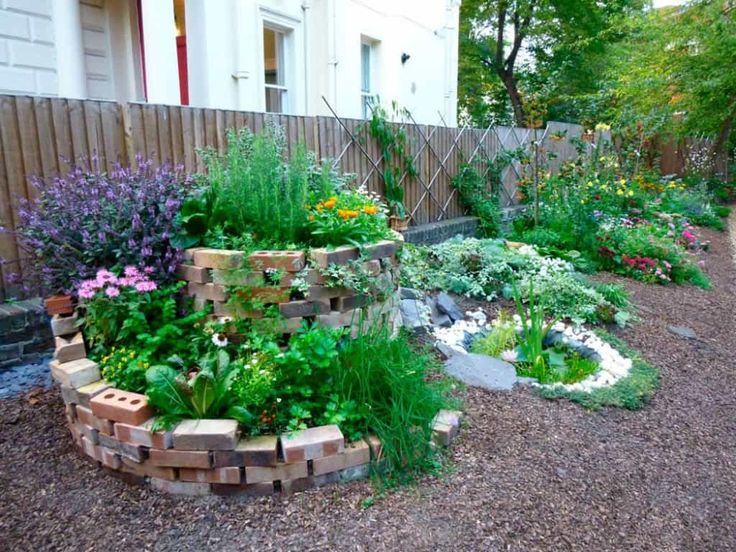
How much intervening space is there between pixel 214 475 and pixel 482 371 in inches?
75.0

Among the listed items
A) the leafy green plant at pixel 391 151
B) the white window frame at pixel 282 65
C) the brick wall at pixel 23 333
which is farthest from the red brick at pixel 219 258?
the white window frame at pixel 282 65

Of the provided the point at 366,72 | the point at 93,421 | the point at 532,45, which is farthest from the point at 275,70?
the point at 532,45

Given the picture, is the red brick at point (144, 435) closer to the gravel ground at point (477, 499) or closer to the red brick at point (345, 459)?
the gravel ground at point (477, 499)

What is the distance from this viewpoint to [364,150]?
255 inches

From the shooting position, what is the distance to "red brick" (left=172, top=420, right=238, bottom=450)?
2.27 m

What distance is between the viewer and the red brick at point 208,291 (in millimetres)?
2824

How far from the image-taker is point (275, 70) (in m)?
8.54

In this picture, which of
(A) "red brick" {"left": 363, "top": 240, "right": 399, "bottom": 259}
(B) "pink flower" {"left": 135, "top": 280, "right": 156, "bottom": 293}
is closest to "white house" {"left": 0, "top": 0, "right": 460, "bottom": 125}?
(B) "pink flower" {"left": 135, "top": 280, "right": 156, "bottom": 293}

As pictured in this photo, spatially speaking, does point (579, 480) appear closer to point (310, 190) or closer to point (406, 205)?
point (310, 190)

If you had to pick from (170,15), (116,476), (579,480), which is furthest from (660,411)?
(170,15)

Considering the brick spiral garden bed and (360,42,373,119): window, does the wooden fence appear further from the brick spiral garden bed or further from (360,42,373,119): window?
(360,42,373,119): window

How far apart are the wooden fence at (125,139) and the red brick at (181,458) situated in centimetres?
164

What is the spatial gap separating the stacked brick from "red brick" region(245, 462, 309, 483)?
69cm

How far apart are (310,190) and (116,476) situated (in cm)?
193
